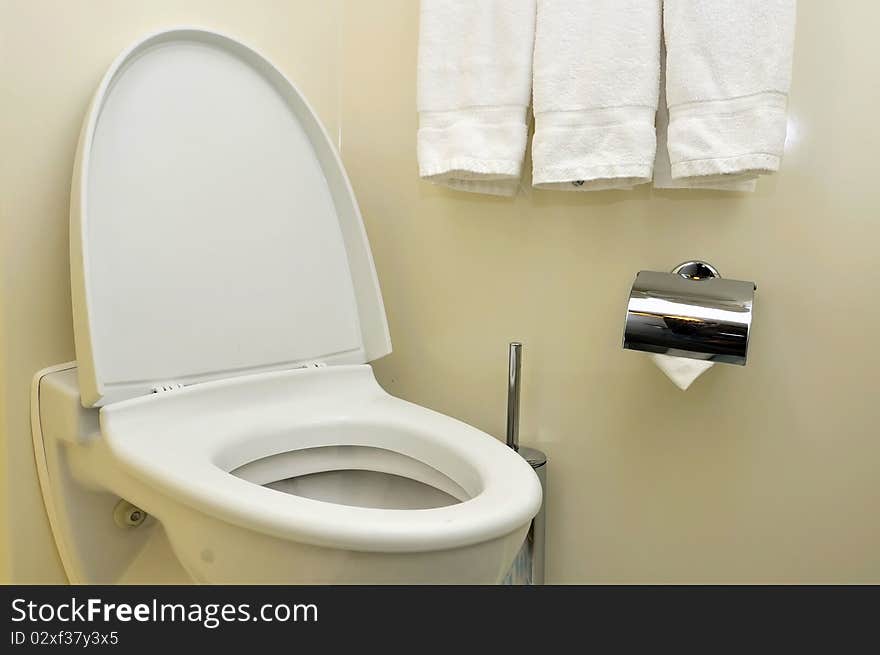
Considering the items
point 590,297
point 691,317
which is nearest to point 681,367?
point 691,317

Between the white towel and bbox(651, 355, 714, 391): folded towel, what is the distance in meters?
0.31

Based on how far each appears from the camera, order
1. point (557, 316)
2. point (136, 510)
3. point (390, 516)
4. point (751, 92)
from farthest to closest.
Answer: point (557, 316) < point (136, 510) < point (751, 92) < point (390, 516)

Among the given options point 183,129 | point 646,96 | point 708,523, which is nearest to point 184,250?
point 183,129

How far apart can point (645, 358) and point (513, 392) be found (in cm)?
19

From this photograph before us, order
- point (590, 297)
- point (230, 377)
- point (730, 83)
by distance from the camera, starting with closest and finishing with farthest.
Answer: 1. point (730, 83)
2. point (230, 377)
3. point (590, 297)

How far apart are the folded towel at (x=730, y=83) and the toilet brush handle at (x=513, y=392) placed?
34 cm

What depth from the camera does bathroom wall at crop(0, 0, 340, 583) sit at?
0.81 metres

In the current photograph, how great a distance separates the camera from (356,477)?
94 cm

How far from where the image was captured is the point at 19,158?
0.81 metres

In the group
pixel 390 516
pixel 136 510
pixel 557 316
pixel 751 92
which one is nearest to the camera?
pixel 390 516

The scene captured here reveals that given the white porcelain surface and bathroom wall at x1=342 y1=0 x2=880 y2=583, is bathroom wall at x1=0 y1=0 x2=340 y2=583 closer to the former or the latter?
the white porcelain surface

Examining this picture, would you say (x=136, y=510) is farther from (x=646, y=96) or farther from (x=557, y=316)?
(x=646, y=96)

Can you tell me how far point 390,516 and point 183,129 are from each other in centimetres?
56

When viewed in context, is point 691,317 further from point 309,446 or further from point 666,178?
point 309,446
